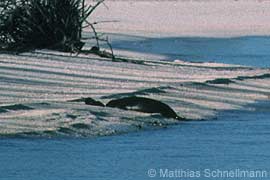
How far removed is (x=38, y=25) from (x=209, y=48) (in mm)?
9480

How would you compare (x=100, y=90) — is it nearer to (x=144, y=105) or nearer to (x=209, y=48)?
(x=144, y=105)

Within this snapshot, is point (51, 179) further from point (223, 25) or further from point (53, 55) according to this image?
point (223, 25)

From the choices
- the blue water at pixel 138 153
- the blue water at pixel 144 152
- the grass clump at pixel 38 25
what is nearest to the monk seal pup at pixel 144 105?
the blue water at pixel 144 152

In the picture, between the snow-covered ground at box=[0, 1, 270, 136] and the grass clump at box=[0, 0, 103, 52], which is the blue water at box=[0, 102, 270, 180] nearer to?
the snow-covered ground at box=[0, 1, 270, 136]

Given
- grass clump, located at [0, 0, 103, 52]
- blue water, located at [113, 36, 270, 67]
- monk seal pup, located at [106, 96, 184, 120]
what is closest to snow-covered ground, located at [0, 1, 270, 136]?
monk seal pup, located at [106, 96, 184, 120]

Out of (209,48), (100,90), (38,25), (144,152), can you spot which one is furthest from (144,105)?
(209,48)

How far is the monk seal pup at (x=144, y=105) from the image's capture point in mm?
11000

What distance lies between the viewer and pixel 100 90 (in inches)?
503

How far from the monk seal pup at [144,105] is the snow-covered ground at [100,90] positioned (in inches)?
6.3

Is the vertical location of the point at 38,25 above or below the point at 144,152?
above

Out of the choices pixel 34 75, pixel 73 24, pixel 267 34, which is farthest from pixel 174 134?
pixel 267 34

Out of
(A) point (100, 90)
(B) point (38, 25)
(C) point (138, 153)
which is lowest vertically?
(C) point (138, 153)

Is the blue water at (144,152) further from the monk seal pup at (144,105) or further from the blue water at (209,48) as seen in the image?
the blue water at (209,48)

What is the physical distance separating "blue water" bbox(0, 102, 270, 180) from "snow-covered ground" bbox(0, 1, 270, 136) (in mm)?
370
